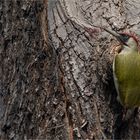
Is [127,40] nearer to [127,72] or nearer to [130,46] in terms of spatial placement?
[130,46]

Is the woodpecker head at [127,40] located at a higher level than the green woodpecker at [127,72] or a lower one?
higher

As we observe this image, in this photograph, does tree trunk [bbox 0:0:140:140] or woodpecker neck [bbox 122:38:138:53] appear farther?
woodpecker neck [bbox 122:38:138:53]

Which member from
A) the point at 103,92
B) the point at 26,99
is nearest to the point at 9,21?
the point at 26,99

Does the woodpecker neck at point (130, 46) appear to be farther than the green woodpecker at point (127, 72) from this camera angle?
Yes
